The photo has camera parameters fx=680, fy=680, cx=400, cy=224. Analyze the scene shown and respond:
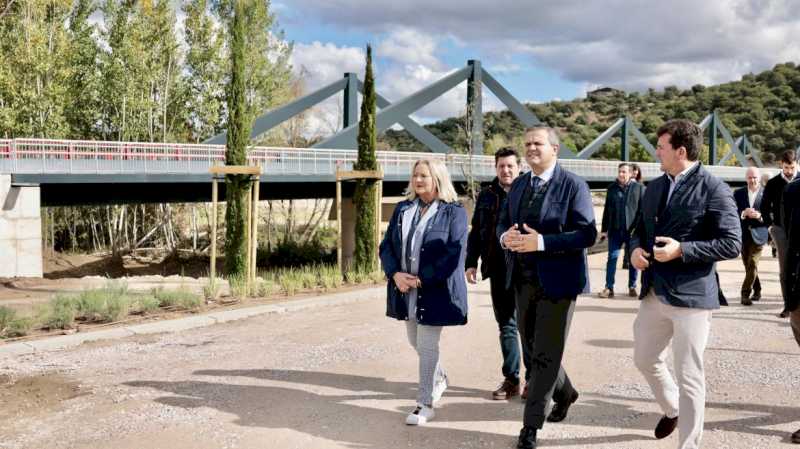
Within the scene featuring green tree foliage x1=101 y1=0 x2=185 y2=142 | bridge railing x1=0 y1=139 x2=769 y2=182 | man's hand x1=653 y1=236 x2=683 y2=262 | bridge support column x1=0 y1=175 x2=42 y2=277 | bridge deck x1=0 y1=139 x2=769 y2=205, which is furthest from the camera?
green tree foliage x1=101 y1=0 x2=185 y2=142

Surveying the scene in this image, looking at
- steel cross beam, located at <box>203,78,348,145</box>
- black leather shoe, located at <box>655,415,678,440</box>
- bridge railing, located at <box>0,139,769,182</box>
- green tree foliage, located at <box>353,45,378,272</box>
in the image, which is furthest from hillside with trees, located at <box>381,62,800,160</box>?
black leather shoe, located at <box>655,415,678,440</box>

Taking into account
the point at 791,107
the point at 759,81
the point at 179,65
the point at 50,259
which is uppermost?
the point at 759,81

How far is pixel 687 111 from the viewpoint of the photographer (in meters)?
114

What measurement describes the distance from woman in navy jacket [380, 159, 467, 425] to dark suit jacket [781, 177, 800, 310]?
1.95 meters

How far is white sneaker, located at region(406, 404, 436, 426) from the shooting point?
14.1 ft

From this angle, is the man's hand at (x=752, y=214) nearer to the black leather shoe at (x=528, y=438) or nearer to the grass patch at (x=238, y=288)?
the black leather shoe at (x=528, y=438)

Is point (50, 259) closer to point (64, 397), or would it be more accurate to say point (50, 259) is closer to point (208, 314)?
point (208, 314)

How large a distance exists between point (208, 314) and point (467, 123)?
579 inches

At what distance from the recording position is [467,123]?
21.7m

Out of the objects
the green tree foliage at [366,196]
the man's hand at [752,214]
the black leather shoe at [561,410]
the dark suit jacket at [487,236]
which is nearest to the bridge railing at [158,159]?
the green tree foliage at [366,196]

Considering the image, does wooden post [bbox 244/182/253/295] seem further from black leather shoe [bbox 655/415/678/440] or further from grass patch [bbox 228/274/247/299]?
black leather shoe [bbox 655/415/678/440]

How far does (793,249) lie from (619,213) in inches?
202

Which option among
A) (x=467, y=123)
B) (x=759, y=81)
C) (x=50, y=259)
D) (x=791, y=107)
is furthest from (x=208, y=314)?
(x=759, y=81)

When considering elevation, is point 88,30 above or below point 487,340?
above
